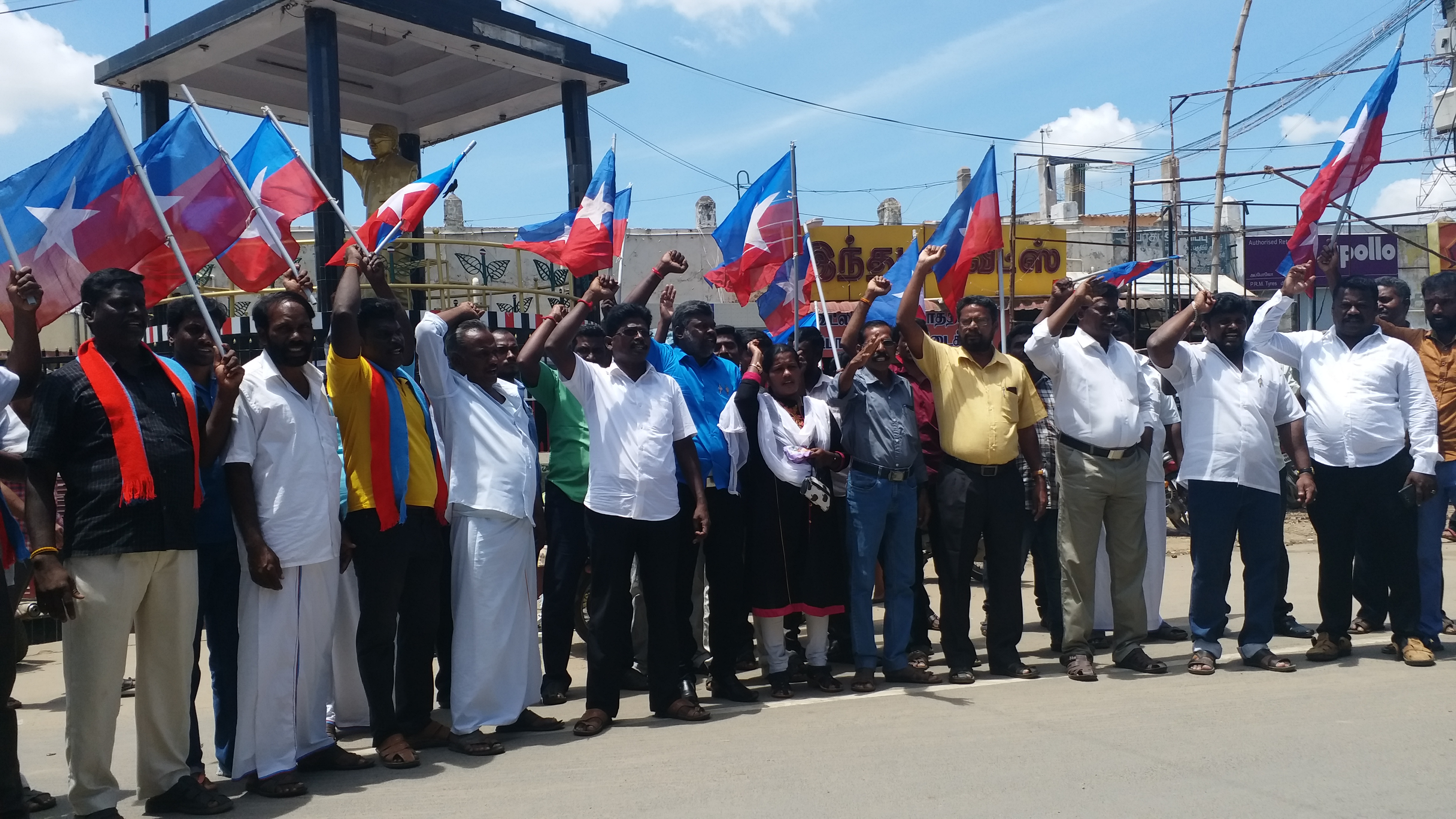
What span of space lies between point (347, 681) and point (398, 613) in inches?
29.7

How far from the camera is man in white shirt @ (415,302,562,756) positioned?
527cm

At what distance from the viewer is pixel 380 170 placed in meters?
11.9

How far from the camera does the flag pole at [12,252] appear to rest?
4227mm

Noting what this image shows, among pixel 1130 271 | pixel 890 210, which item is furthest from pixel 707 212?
pixel 1130 271

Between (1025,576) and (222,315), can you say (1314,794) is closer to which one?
(1025,576)

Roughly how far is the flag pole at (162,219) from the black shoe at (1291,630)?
6.77 metres

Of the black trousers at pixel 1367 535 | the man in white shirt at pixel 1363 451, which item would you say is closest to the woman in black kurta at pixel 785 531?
the man in white shirt at pixel 1363 451

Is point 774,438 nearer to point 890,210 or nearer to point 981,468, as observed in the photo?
point 981,468

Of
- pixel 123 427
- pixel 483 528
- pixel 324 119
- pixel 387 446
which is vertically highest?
pixel 324 119

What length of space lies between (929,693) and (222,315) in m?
6.35

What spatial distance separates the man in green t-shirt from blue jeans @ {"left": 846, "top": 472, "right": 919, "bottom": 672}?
60.3 inches

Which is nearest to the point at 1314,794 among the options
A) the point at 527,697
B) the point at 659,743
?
the point at 659,743

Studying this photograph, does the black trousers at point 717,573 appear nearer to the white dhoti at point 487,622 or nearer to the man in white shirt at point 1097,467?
the white dhoti at point 487,622

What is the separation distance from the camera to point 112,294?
430 centimetres
